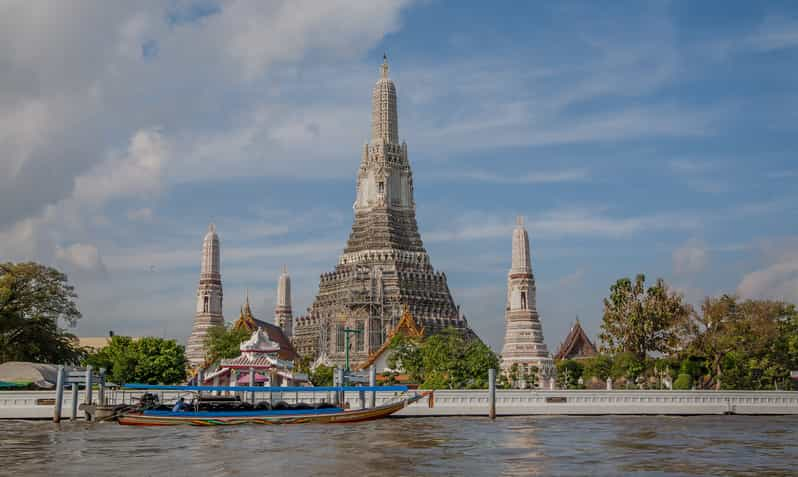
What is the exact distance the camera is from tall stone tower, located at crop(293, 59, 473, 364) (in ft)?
325

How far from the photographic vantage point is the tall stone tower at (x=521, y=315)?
3652 inches

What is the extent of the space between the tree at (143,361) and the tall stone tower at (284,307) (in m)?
53.0

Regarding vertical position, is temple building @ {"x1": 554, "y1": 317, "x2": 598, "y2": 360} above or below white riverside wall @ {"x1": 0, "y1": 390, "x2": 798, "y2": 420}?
above

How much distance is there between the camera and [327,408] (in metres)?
46.8

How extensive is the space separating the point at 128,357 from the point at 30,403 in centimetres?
1750

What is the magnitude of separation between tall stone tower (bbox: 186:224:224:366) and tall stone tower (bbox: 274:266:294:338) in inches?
775

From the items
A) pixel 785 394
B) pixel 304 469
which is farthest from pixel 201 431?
pixel 785 394

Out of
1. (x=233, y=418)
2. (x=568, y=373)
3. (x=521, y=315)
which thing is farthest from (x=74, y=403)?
(x=521, y=315)

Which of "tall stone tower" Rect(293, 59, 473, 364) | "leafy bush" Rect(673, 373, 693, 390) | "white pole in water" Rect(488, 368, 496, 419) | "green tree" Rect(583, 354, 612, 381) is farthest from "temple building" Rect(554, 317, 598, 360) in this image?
"white pole in water" Rect(488, 368, 496, 419)

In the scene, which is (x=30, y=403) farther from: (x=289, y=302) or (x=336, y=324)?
(x=289, y=302)

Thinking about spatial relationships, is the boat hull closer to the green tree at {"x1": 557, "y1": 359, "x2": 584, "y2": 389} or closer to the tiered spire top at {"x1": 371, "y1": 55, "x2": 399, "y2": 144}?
the green tree at {"x1": 557, "y1": 359, "x2": 584, "y2": 389}

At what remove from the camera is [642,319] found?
6481cm

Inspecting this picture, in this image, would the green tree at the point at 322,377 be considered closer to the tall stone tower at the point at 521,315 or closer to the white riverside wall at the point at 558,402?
the white riverside wall at the point at 558,402

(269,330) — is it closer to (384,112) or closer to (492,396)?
(384,112)
